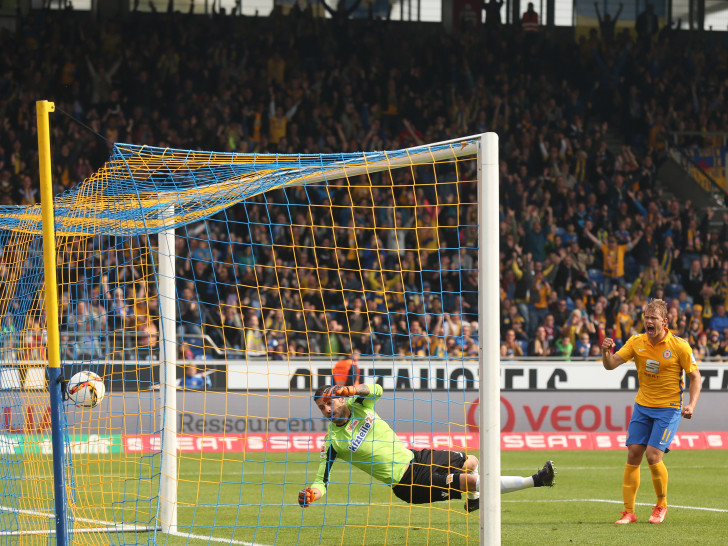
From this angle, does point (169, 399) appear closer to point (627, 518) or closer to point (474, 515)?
point (474, 515)

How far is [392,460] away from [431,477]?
1.05ft

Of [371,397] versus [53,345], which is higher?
[53,345]

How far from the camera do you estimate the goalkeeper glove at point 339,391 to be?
7.21 meters

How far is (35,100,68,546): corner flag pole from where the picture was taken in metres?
5.88

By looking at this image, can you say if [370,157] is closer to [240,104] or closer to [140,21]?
[240,104]

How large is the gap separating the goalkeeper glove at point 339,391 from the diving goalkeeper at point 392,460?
31 cm

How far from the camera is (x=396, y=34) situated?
85.5 feet

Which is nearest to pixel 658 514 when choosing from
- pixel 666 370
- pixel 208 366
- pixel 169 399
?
pixel 666 370

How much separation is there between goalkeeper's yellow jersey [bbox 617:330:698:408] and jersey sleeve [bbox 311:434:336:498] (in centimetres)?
302

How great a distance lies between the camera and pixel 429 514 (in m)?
9.16

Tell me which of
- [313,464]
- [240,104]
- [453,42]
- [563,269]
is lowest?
[313,464]

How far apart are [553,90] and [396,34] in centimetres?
419

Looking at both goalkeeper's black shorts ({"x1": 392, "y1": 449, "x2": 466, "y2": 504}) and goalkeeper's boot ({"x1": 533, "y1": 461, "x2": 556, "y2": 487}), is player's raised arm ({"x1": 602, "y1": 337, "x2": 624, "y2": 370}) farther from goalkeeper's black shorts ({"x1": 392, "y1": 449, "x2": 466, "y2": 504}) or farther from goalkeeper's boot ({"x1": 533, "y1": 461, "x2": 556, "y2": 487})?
goalkeeper's black shorts ({"x1": 392, "y1": 449, "x2": 466, "y2": 504})

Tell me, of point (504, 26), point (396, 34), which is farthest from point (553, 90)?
point (396, 34)
